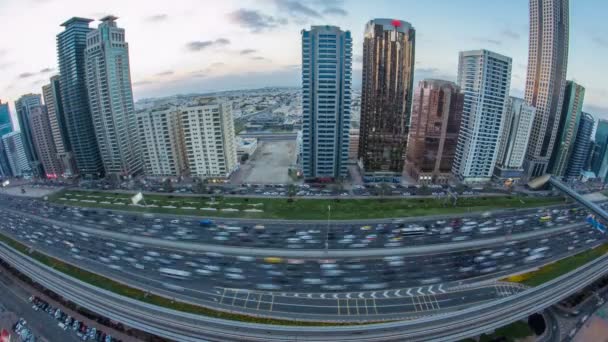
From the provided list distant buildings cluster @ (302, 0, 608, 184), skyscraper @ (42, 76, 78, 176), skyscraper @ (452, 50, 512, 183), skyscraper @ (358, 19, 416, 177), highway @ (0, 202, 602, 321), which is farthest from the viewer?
skyscraper @ (42, 76, 78, 176)

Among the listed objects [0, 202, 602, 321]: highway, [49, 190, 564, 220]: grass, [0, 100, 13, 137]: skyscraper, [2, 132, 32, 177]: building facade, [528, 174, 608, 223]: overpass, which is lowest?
[0, 202, 602, 321]: highway

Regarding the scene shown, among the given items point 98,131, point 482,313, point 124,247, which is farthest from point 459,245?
point 98,131

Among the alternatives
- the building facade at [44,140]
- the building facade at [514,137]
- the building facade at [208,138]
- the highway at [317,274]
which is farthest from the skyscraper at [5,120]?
the building facade at [514,137]

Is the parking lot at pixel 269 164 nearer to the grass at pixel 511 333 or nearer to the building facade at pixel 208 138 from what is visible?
Result: the building facade at pixel 208 138

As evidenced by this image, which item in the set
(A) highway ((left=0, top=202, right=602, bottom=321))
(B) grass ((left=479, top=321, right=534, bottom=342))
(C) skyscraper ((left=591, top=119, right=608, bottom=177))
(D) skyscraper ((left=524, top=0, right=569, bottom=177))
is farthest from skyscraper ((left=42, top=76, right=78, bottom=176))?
(C) skyscraper ((left=591, top=119, right=608, bottom=177))

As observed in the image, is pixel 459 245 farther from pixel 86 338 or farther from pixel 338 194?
pixel 86 338

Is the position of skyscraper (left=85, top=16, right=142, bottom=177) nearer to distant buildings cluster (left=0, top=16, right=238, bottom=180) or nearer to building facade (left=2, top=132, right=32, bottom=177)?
distant buildings cluster (left=0, top=16, right=238, bottom=180)

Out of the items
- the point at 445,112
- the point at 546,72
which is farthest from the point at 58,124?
the point at 546,72
